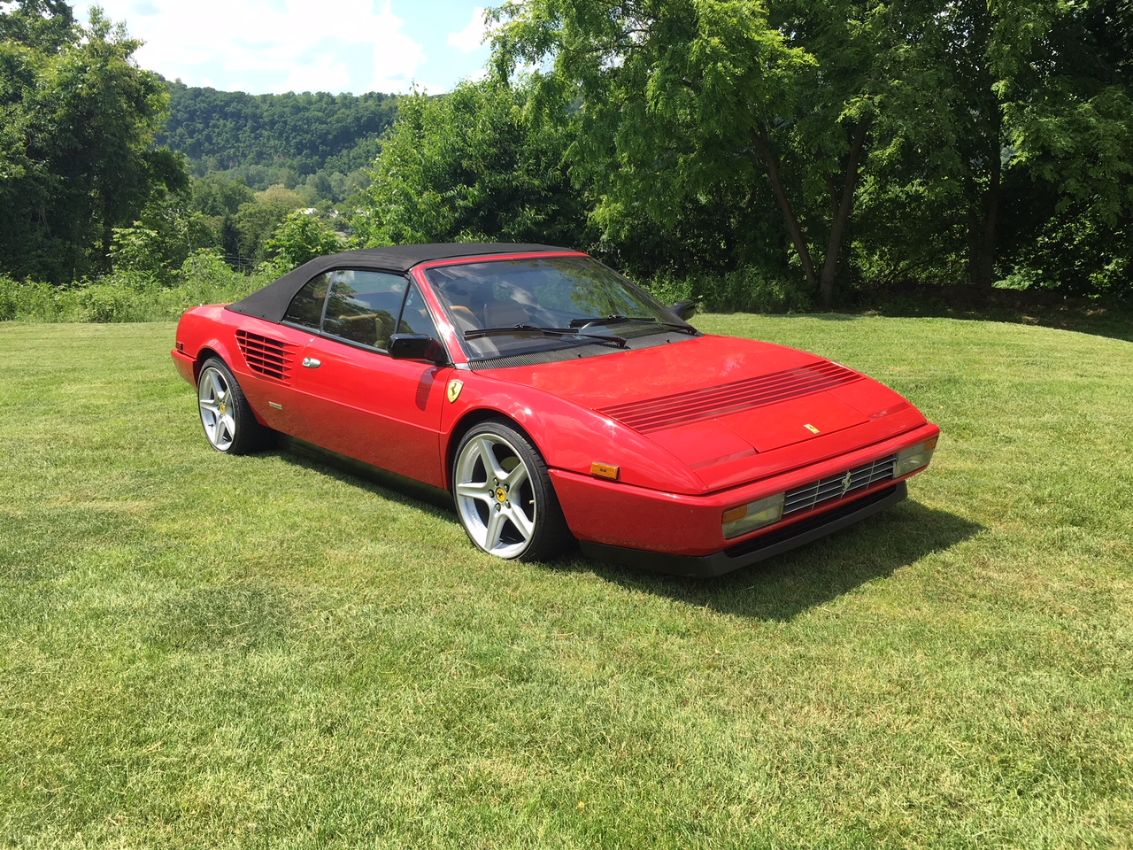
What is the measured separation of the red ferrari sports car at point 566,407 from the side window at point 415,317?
0.04 ft

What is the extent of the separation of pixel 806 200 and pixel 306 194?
123 m

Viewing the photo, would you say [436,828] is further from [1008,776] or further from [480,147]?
[480,147]

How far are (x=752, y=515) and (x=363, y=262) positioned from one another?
9.21 ft

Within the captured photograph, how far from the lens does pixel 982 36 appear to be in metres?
15.9

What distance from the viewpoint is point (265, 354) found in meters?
5.29

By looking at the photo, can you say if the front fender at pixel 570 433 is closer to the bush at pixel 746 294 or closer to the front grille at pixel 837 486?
the front grille at pixel 837 486

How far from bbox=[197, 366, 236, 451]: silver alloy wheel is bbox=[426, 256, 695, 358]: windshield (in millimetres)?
1995

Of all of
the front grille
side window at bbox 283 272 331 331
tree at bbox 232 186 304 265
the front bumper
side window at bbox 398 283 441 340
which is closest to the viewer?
the front bumper

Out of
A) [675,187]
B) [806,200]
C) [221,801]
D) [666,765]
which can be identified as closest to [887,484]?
[666,765]

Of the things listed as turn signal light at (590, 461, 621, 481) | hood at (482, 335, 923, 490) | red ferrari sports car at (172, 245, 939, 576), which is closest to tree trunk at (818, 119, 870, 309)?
red ferrari sports car at (172, 245, 939, 576)

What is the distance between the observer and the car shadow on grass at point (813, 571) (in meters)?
3.32

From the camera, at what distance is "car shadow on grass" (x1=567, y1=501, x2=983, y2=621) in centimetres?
332

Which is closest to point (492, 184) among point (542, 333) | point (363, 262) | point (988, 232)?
point (988, 232)

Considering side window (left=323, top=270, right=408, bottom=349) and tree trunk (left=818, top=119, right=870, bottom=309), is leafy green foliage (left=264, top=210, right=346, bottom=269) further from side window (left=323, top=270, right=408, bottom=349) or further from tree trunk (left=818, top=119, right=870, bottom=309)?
side window (left=323, top=270, right=408, bottom=349)
